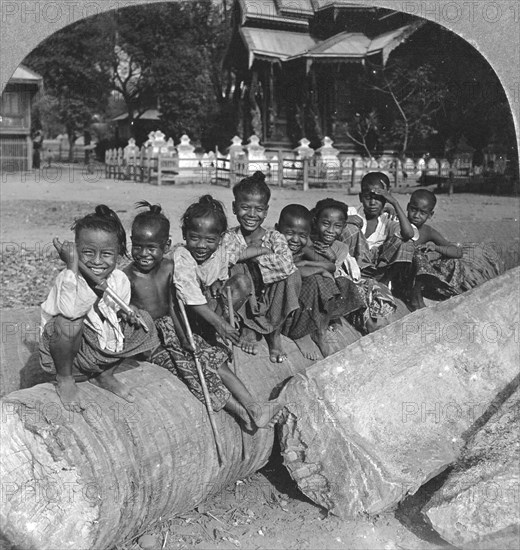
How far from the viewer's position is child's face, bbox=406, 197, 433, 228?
17.6 feet

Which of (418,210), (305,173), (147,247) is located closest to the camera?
(147,247)

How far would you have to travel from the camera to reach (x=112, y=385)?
122 inches

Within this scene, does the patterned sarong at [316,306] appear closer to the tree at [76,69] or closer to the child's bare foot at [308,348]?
the child's bare foot at [308,348]

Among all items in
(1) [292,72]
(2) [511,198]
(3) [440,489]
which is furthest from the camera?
(1) [292,72]

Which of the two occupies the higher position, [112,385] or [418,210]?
[418,210]

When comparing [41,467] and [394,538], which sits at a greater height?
[41,467]

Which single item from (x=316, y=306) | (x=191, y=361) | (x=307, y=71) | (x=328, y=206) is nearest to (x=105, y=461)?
(x=191, y=361)

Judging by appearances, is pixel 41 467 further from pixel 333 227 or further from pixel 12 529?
pixel 333 227

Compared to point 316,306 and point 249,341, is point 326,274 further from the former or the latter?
point 249,341

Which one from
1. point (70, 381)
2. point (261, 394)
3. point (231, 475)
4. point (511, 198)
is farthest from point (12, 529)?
point (511, 198)

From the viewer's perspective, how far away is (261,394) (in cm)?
366

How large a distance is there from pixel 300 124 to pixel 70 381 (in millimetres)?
21424

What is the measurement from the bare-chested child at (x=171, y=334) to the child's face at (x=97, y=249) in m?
0.30

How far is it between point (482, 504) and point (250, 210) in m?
2.05
